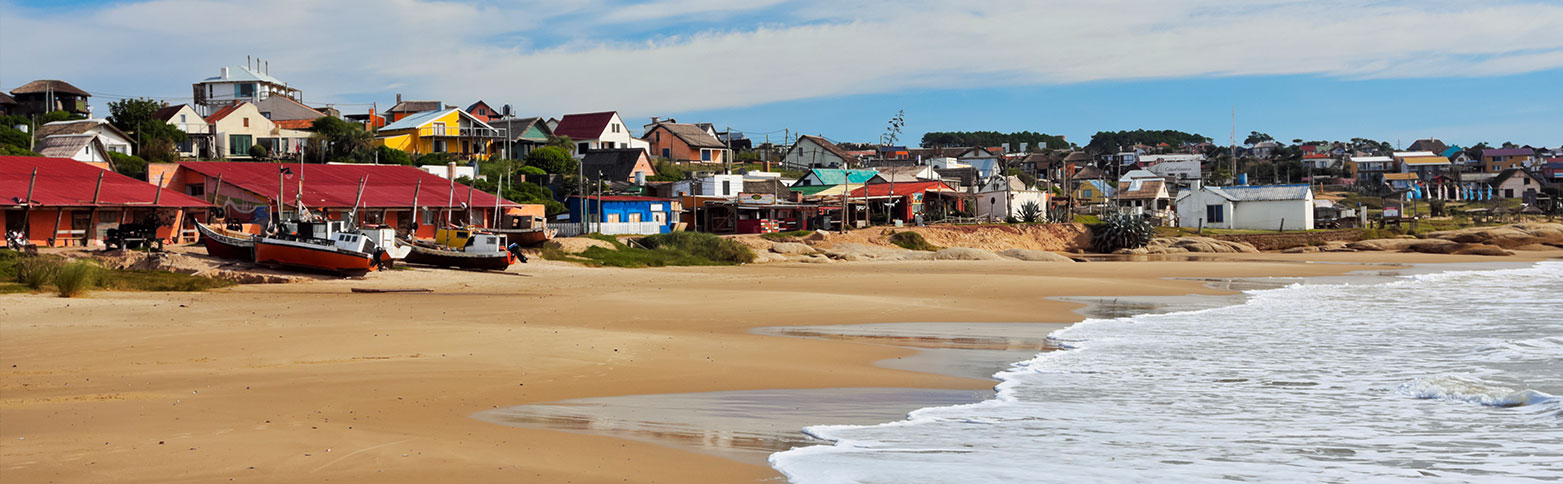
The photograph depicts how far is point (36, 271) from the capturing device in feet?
75.6

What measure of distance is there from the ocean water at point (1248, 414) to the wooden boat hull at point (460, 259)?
1842 centimetres

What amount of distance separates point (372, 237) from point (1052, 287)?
18437 mm

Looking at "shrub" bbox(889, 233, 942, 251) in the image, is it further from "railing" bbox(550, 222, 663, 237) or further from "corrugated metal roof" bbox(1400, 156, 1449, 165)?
"corrugated metal roof" bbox(1400, 156, 1449, 165)

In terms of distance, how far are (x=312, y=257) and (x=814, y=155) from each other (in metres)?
71.4

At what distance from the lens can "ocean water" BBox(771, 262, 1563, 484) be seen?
326 inches

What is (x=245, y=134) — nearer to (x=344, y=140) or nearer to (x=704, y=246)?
(x=344, y=140)

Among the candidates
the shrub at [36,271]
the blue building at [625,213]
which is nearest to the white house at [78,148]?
the blue building at [625,213]

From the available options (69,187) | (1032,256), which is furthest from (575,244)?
(1032,256)

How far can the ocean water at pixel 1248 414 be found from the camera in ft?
27.2

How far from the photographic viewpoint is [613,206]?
169 feet

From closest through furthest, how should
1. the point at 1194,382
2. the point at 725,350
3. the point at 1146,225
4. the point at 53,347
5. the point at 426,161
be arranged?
the point at 1194,382 → the point at 53,347 → the point at 725,350 → the point at 1146,225 → the point at 426,161

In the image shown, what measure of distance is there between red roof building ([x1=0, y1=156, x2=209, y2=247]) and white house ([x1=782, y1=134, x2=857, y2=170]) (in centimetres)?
6186

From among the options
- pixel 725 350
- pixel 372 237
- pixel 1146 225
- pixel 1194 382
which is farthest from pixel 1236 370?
pixel 1146 225

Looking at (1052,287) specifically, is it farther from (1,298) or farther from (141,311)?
(1,298)
